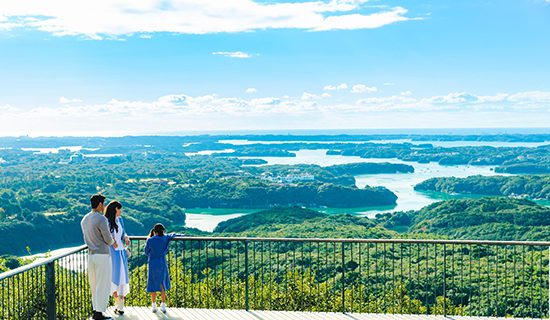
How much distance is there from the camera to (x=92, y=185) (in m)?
→ 82.9

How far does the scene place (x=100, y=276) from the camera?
4.93m

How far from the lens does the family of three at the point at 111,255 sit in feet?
15.6

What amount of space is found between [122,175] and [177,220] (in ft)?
131

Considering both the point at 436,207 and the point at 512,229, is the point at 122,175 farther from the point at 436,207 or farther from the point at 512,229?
the point at 512,229

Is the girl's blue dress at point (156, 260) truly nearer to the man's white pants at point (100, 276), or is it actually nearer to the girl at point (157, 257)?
the girl at point (157, 257)

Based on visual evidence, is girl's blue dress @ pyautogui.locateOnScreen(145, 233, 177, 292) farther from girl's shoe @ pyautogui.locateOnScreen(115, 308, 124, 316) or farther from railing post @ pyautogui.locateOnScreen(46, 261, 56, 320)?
railing post @ pyautogui.locateOnScreen(46, 261, 56, 320)

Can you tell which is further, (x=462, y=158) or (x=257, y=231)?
(x=462, y=158)

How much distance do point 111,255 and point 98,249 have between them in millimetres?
431

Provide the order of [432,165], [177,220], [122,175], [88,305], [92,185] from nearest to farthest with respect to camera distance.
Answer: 1. [88,305]
2. [177,220]
3. [92,185]
4. [122,175]
5. [432,165]

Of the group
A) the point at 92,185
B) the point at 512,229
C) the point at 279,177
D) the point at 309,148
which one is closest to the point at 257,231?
the point at 512,229

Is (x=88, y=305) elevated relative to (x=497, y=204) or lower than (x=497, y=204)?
elevated

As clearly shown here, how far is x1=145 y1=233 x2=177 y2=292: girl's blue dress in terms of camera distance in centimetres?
547

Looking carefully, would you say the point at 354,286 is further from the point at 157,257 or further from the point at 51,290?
the point at 51,290

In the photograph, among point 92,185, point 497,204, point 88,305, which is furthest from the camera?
point 92,185
